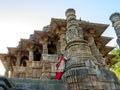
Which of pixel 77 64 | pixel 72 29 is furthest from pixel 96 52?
pixel 77 64

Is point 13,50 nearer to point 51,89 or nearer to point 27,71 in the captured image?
point 27,71

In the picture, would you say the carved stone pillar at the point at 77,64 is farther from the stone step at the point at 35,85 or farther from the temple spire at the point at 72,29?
the stone step at the point at 35,85

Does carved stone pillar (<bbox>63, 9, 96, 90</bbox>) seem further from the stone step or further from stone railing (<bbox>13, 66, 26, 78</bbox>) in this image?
stone railing (<bbox>13, 66, 26, 78</bbox>)

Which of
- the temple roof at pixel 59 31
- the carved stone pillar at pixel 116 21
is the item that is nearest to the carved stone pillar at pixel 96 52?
the temple roof at pixel 59 31

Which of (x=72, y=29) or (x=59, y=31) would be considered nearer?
(x=72, y=29)

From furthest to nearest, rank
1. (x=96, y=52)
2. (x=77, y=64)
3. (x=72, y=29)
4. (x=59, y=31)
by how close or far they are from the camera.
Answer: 1. (x=59, y=31)
2. (x=96, y=52)
3. (x=72, y=29)
4. (x=77, y=64)

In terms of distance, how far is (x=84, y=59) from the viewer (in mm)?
5676

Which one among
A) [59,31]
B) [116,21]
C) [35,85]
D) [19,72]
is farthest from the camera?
[59,31]

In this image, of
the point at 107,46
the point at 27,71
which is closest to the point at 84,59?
the point at 27,71

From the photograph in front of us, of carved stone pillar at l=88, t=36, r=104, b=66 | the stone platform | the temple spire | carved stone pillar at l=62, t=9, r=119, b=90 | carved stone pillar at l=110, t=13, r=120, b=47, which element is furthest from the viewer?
carved stone pillar at l=88, t=36, r=104, b=66

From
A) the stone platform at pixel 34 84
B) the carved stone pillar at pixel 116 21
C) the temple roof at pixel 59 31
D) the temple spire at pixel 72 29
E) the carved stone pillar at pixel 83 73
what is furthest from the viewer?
the temple roof at pixel 59 31

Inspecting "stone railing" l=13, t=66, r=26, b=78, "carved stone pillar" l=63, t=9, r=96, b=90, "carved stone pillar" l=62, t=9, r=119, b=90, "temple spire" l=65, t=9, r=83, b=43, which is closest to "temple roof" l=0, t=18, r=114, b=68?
"stone railing" l=13, t=66, r=26, b=78

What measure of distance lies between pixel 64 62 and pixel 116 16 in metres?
5.77

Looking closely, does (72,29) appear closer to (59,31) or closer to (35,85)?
(35,85)
